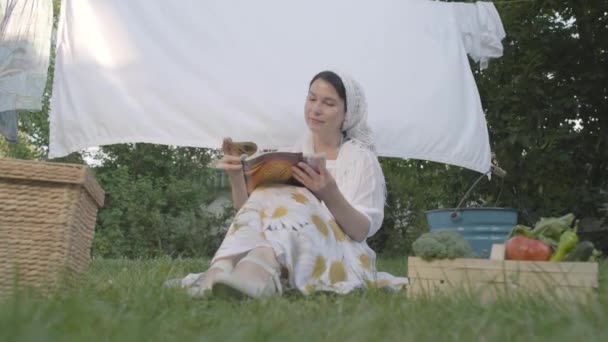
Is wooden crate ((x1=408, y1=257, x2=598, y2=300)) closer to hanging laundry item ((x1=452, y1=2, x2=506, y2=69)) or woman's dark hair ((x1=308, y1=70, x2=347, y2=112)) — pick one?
woman's dark hair ((x1=308, y1=70, x2=347, y2=112))

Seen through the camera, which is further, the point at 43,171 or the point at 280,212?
the point at 280,212

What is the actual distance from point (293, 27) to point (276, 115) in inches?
15.7

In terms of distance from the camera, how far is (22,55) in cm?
274

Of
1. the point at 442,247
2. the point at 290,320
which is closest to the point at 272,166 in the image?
the point at 442,247

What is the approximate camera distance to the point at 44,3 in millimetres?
2848

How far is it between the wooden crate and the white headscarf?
606mm

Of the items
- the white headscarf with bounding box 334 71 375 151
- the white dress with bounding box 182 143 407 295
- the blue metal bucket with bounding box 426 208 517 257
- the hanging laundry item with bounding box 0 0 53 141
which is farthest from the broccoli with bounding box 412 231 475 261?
the hanging laundry item with bounding box 0 0 53 141

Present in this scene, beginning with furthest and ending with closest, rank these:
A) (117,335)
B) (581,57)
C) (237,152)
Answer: (581,57) → (237,152) → (117,335)

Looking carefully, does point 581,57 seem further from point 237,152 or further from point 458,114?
point 237,152

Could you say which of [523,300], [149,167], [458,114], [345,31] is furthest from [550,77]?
[149,167]

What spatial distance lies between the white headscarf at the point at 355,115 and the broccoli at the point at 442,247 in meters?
0.57

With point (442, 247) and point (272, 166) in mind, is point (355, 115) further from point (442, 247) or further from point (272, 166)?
point (442, 247)

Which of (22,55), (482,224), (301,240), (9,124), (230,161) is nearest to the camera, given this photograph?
(301,240)

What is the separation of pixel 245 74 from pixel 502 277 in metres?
1.61
